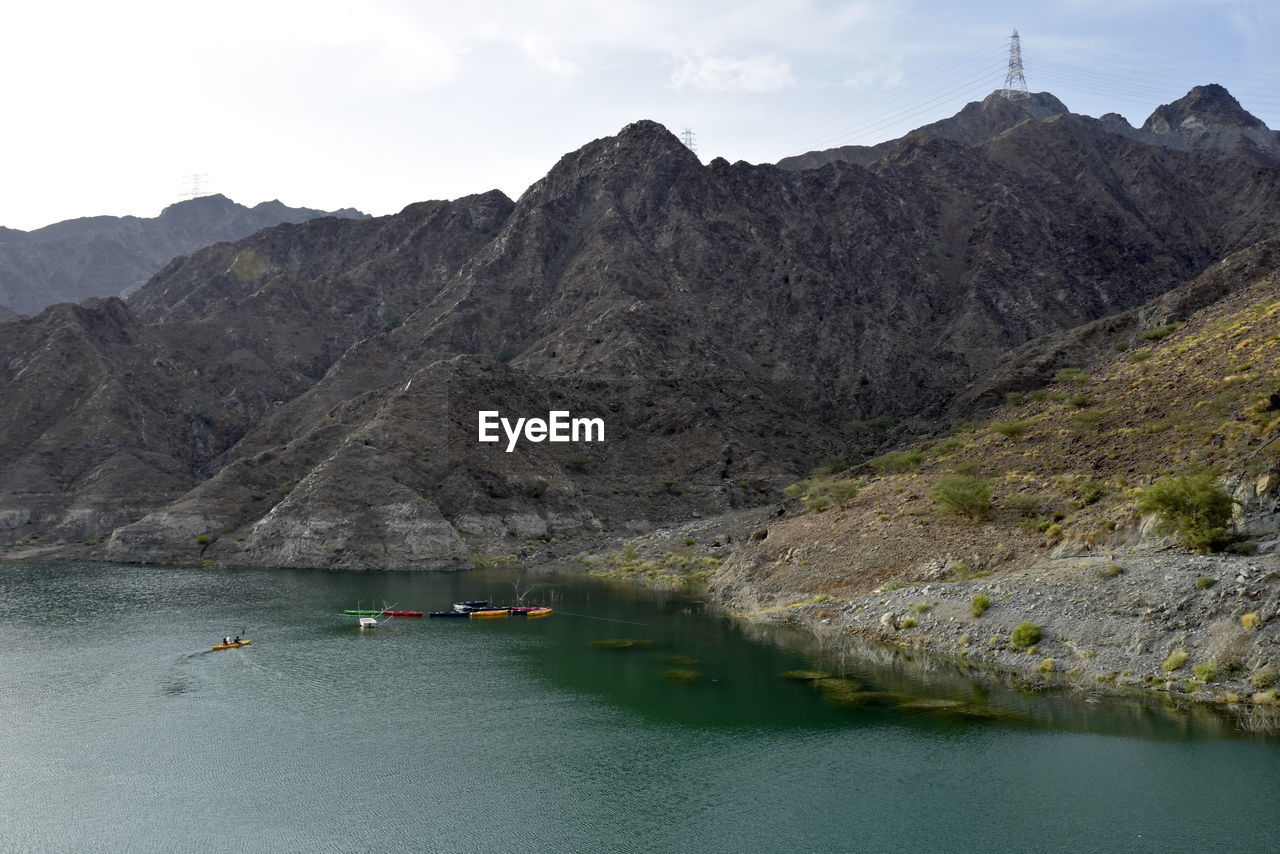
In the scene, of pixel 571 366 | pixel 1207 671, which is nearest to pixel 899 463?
pixel 1207 671

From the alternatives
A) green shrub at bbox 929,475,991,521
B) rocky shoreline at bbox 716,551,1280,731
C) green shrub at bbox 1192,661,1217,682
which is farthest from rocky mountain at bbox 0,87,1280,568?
green shrub at bbox 1192,661,1217,682

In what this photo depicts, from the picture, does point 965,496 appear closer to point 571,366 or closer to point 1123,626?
point 1123,626

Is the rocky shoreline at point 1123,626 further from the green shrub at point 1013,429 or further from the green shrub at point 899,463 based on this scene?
the green shrub at point 899,463

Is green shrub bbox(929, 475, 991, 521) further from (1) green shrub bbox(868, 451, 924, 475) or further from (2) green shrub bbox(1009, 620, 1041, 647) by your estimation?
(2) green shrub bbox(1009, 620, 1041, 647)

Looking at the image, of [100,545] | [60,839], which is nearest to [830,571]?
[60,839]

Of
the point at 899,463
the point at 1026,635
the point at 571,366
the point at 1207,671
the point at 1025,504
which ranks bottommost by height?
the point at 1207,671

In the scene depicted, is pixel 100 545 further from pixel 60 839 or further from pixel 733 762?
pixel 733 762

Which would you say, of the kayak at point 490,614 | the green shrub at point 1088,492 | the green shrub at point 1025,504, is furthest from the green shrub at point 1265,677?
the kayak at point 490,614
